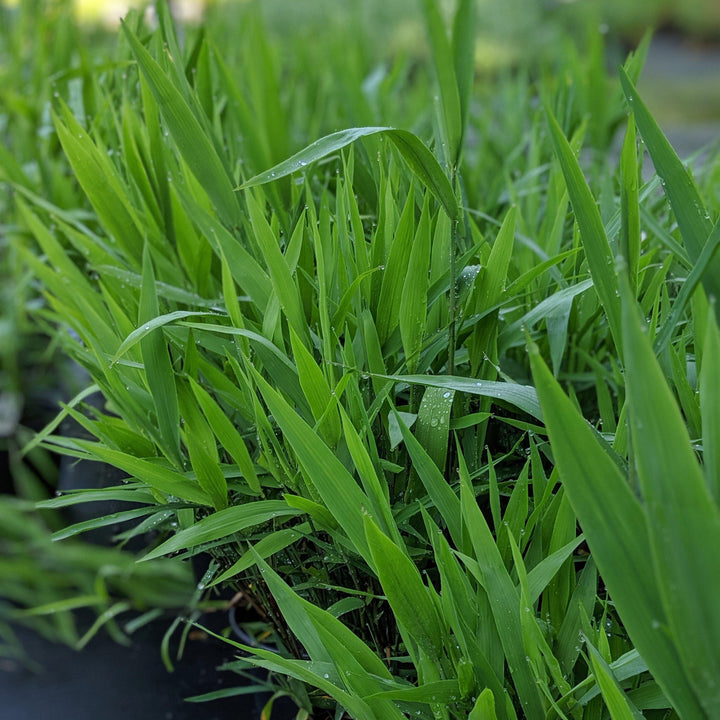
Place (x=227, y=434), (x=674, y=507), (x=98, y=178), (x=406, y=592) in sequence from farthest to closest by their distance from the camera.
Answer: (x=98, y=178) < (x=227, y=434) < (x=406, y=592) < (x=674, y=507)

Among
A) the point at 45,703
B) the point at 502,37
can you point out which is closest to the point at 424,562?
the point at 45,703

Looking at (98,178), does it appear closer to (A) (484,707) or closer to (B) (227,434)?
(B) (227,434)

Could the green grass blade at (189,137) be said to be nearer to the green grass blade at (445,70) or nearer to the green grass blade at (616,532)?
the green grass blade at (445,70)

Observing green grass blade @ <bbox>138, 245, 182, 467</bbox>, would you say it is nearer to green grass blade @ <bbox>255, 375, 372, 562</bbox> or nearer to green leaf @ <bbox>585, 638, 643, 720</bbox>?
green grass blade @ <bbox>255, 375, 372, 562</bbox>

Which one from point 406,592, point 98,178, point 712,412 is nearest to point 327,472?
point 406,592

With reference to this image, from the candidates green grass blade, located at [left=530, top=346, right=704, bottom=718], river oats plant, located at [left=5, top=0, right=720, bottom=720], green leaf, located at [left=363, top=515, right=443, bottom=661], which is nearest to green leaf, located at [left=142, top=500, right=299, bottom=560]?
river oats plant, located at [left=5, top=0, right=720, bottom=720]

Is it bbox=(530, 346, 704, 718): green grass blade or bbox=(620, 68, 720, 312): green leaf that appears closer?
bbox=(530, 346, 704, 718): green grass blade

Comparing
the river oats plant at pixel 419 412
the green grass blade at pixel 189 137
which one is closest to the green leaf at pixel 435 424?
the river oats plant at pixel 419 412
